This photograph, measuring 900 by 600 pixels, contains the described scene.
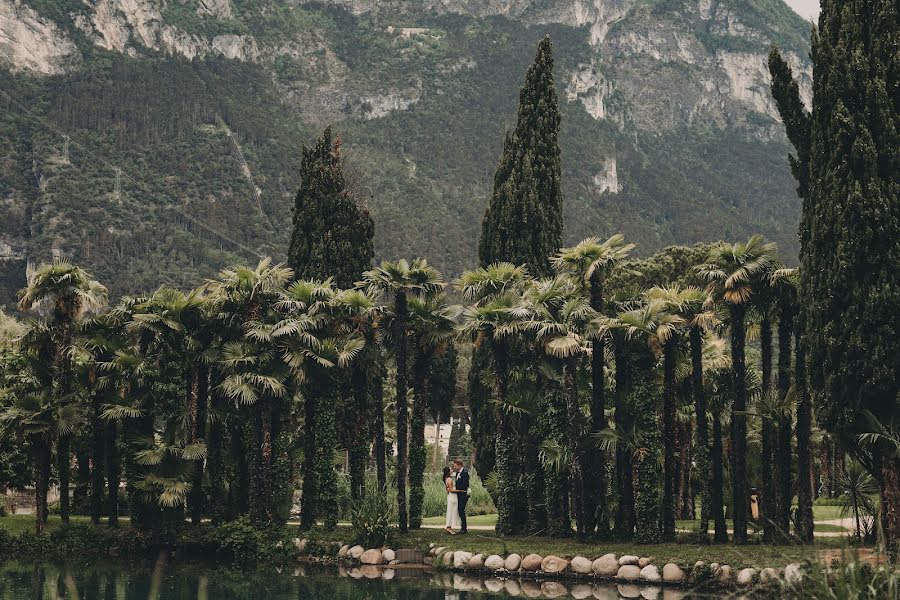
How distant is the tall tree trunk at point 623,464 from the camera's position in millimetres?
34531

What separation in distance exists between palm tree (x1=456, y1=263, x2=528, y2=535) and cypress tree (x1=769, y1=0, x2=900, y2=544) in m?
9.44

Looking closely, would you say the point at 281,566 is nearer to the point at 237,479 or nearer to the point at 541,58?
the point at 237,479

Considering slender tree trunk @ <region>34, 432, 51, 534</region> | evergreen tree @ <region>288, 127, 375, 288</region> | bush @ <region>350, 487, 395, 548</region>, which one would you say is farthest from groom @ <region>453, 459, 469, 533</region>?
slender tree trunk @ <region>34, 432, 51, 534</region>

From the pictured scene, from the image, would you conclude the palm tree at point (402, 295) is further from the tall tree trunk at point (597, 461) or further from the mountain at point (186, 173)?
the mountain at point (186, 173)

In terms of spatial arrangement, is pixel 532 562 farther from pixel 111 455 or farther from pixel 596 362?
pixel 111 455

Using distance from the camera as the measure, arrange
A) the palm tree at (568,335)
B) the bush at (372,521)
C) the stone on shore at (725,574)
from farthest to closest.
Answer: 1. the bush at (372,521)
2. the palm tree at (568,335)
3. the stone on shore at (725,574)

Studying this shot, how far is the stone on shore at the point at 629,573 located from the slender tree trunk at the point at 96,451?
705 inches

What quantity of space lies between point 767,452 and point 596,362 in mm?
5655

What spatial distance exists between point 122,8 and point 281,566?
176001mm

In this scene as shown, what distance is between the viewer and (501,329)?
35.5 metres

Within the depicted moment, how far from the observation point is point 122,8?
19462 cm

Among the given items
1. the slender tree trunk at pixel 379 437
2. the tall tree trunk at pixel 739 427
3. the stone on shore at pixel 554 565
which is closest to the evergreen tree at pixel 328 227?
the slender tree trunk at pixel 379 437

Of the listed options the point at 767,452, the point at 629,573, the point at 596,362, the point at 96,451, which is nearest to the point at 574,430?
the point at 596,362

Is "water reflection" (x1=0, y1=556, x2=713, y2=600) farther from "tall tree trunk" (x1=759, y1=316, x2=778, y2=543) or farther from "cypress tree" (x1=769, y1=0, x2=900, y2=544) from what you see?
"cypress tree" (x1=769, y1=0, x2=900, y2=544)
